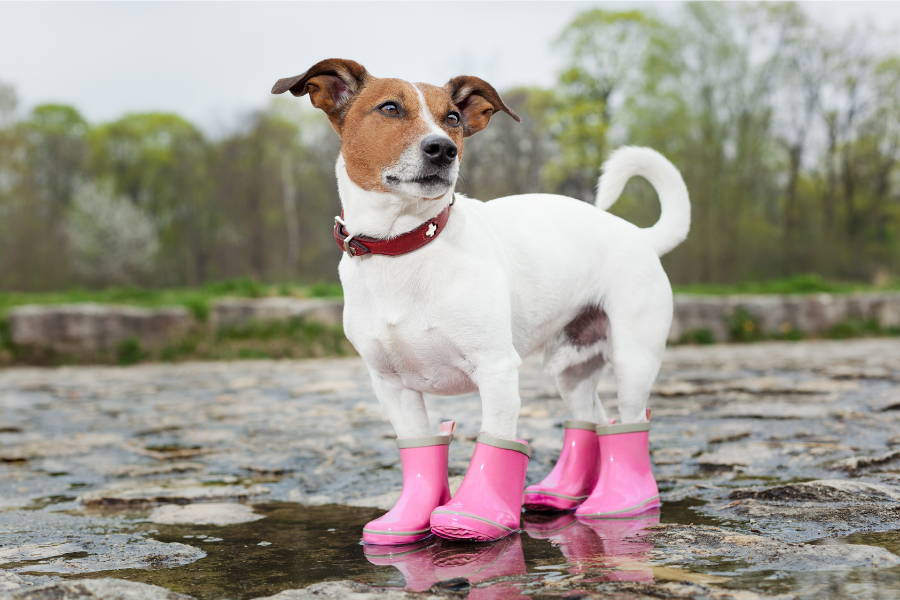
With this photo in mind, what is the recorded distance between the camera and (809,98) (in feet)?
61.0

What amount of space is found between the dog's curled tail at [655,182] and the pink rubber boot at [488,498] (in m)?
1.27

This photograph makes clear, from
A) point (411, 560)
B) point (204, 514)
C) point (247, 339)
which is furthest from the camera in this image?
point (247, 339)

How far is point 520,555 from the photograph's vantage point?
2342 millimetres

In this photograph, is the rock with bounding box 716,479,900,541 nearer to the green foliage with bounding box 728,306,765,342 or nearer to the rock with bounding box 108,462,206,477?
the rock with bounding box 108,462,206,477

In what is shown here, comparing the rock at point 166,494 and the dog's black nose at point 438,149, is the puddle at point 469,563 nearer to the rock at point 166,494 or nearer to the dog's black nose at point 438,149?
the rock at point 166,494

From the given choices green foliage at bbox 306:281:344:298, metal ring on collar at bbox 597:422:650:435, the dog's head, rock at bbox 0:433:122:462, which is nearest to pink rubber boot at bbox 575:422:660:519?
metal ring on collar at bbox 597:422:650:435

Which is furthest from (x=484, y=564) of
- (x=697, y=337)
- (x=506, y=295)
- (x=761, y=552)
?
(x=697, y=337)

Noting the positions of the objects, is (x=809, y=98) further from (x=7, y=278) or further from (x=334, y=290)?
(x=7, y=278)

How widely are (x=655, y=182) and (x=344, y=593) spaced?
230 cm

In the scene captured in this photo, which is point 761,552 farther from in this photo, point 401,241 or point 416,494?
point 401,241

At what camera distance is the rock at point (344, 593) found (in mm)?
1924

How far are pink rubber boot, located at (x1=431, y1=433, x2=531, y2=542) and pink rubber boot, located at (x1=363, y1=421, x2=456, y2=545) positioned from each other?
75mm

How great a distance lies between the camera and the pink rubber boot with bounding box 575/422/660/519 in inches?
113

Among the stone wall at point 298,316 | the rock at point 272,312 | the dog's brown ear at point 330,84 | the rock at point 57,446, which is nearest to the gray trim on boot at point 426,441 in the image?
the dog's brown ear at point 330,84
